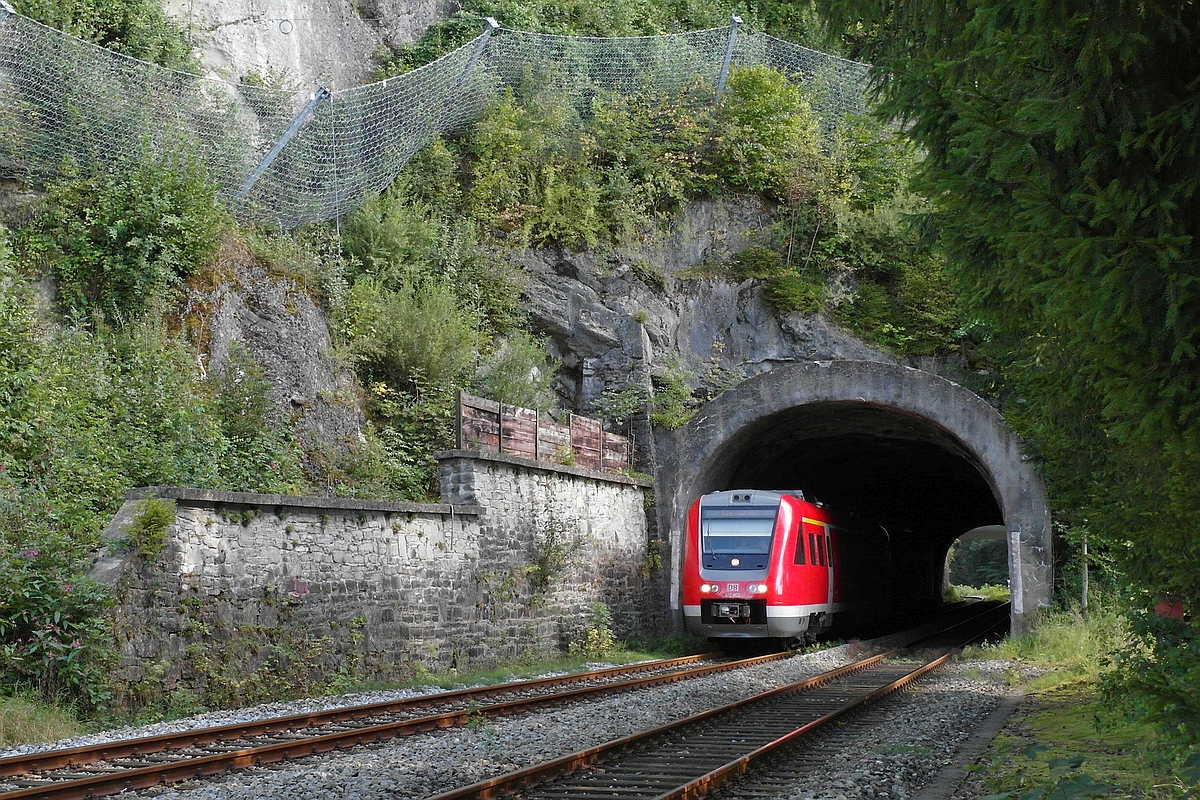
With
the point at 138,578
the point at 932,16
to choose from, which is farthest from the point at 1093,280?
the point at 138,578

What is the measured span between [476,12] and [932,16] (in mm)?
22244

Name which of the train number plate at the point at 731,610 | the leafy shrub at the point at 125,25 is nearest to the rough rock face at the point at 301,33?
the leafy shrub at the point at 125,25

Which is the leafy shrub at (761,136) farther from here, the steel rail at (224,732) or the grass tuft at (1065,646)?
the steel rail at (224,732)

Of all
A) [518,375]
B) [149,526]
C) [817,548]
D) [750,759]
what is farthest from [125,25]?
[750,759]

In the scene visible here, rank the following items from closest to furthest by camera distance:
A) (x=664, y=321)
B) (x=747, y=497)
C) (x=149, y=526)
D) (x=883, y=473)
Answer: (x=149, y=526), (x=747, y=497), (x=664, y=321), (x=883, y=473)

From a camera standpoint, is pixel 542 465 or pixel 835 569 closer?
pixel 542 465

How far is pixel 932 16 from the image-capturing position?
5.43 meters

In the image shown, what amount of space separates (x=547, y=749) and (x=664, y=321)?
15.1 metres

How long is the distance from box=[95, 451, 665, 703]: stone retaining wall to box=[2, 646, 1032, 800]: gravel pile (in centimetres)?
80

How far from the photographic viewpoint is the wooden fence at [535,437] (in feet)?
47.4

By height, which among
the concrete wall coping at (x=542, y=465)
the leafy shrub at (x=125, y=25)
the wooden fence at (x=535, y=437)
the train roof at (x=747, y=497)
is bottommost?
the train roof at (x=747, y=497)

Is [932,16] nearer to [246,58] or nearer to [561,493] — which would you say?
[561,493]

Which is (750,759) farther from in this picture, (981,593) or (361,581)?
(981,593)

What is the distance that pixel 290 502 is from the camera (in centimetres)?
1105
